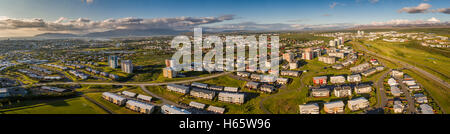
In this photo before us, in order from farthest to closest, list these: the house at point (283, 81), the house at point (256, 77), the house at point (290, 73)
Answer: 1. the house at point (290, 73)
2. the house at point (256, 77)
3. the house at point (283, 81)

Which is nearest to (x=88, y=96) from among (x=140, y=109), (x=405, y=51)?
(x=140, y=109)

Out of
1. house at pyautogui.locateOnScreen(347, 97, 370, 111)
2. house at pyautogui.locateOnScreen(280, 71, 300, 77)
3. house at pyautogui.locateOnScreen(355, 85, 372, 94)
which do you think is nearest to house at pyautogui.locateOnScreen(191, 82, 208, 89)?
house at pyautogui.locateOnScreen(280, 71, 300, 77)

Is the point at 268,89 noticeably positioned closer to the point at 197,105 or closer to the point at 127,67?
the point at 197,105

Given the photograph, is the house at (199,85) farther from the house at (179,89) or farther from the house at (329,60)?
the house at (329,60)

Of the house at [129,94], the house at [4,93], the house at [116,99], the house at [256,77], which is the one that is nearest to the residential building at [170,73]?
the house at [129,94]

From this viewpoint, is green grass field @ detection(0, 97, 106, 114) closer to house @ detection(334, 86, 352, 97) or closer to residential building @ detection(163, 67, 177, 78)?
residential building @ detection(163, 67, 177, 78)

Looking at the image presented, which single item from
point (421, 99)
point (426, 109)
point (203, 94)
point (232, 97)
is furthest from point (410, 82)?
point (203, 94)
